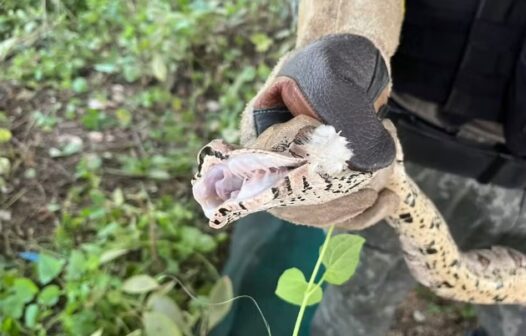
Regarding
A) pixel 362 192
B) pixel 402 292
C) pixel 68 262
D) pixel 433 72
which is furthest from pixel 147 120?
pixel 362 192

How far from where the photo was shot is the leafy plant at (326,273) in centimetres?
59

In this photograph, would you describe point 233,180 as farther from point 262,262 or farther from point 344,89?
point 262,262

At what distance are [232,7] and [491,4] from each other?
1.37 metres

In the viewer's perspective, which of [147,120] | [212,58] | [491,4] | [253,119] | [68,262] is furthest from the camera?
[212,58]

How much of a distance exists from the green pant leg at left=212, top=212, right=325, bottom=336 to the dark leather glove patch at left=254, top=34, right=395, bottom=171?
1.76 ft

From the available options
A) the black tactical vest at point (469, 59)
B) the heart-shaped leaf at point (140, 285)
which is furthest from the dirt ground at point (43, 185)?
the black tactical vest at point (469, 59)

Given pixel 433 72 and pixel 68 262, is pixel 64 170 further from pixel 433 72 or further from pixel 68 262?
pixel 433 72

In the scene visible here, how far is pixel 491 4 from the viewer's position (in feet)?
2.37

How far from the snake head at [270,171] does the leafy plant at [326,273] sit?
0.36 feet

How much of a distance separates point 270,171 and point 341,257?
21cm

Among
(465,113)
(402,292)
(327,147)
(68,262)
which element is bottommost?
(68,262)

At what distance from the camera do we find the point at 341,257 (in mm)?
627

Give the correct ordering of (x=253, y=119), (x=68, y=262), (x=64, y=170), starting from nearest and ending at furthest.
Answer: (x=253, y=119) < (x=68, y=262) < (x=64, y=170)

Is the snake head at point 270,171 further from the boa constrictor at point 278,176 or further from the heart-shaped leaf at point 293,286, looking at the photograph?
the heart-shaped leaf at point 293,286
